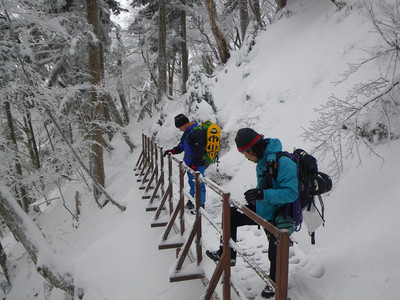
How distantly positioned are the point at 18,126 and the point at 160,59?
7711mm

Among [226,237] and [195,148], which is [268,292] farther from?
[195,148]

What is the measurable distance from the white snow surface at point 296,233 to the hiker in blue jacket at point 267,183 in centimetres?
89

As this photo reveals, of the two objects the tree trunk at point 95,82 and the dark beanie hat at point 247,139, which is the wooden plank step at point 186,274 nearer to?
the dark beanie hat at point 247,139

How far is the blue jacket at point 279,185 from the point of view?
8.44 feet

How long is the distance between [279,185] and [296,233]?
256cm

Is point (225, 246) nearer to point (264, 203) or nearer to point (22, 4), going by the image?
point (264, 203)

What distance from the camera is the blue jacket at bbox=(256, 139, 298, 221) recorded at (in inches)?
101

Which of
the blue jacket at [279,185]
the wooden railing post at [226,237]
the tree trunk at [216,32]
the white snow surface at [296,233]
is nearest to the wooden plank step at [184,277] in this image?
the white snow surface at [296,233]

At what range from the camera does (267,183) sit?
2.82 meters

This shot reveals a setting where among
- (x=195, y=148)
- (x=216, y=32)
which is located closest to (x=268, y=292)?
(x=195, y=148)

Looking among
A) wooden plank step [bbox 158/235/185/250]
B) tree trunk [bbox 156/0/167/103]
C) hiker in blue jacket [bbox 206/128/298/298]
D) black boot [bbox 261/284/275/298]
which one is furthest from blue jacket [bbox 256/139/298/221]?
tree trunk [bbox 156/0/167/103]

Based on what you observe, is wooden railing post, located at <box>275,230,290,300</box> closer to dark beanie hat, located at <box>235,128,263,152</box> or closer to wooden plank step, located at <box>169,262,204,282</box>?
dark beanie hat, located at <box>235,128,263,152</box>

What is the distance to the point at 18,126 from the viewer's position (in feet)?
44.8

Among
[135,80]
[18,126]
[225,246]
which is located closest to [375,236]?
[225,246]
